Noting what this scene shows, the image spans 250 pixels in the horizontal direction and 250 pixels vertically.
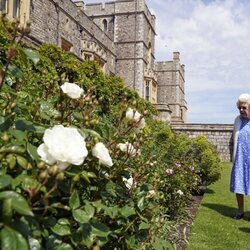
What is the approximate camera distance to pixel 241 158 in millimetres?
5992

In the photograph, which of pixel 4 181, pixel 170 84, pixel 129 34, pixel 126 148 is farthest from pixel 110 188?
pixel 170 84

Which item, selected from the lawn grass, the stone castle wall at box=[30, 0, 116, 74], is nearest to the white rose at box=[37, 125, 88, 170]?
the lawn grass

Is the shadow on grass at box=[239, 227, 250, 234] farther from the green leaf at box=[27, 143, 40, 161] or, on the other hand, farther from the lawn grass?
the green leaf at box=[27, 143, 40, 161]

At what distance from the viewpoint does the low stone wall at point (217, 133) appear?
2597 cm

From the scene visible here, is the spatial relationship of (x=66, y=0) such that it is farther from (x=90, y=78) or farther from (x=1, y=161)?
(x=1, y=161)

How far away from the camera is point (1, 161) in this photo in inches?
52.3

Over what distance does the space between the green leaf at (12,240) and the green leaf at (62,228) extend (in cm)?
33

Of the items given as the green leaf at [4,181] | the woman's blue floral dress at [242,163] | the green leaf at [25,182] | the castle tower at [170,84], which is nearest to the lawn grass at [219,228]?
the woman's blue floral dress at [242,163]

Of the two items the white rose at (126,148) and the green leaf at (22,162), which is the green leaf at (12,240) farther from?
the white rose at (126,148)

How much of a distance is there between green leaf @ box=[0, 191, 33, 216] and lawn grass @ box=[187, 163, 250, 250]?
3.76 meters

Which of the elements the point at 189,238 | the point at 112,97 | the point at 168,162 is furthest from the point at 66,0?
the point at 189,238

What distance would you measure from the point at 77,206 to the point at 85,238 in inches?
4.7

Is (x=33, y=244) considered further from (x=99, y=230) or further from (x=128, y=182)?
(x=128, y=182)

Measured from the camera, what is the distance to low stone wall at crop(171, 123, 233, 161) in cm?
2597
